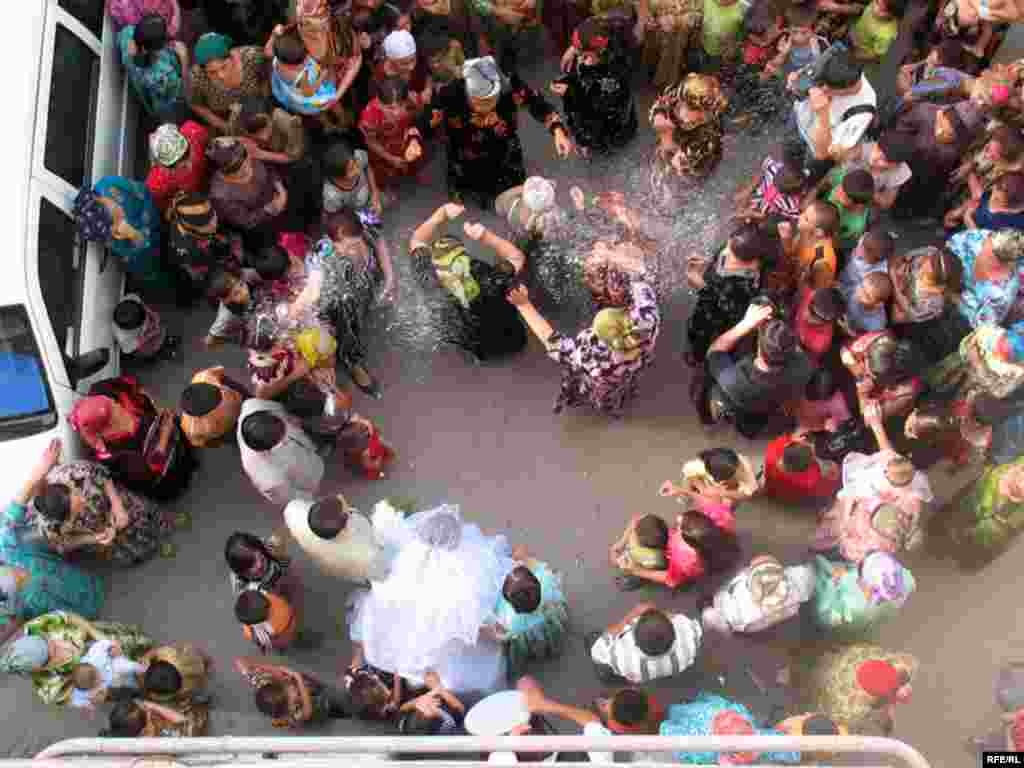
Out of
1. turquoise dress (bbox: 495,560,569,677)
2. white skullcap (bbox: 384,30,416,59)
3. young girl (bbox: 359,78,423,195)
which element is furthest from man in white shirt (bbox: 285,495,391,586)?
white skullcap (bbox: 384,30,416,59)

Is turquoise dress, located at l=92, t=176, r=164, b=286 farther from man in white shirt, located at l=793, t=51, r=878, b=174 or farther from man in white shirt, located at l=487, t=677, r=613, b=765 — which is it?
man in white shirt, located at l=793, t=51, r=878, b=174

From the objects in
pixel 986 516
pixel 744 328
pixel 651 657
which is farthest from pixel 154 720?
pixel 986 516

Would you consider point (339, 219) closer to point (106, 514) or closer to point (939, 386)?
point (106, 514)

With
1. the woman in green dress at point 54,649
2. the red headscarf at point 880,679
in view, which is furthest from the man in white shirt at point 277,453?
the red headscarf at point 880,679

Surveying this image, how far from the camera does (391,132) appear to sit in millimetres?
6277

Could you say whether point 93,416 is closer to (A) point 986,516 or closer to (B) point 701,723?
(B) point 701,723

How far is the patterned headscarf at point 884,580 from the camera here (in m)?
4.29

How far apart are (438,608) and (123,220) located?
11.2 ft

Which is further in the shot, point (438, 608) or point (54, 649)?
point (54, 649)

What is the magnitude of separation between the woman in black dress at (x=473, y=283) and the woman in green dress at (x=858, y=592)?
2.48 m

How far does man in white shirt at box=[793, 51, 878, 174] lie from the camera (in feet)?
18.1

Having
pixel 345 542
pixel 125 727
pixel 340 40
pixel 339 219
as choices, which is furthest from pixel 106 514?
pixel 340 40

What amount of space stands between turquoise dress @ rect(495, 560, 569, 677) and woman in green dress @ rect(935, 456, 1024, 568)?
7.80ft

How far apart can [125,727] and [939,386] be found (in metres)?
4.88
